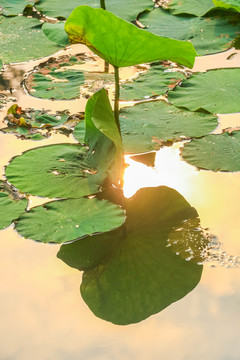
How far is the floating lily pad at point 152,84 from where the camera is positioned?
250 cm

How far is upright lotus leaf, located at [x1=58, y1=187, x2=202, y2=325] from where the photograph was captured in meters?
1.52

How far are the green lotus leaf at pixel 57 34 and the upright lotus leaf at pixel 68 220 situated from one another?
119 cm

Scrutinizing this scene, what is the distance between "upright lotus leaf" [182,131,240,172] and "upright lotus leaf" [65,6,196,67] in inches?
15.7

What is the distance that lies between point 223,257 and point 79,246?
422 millimetres

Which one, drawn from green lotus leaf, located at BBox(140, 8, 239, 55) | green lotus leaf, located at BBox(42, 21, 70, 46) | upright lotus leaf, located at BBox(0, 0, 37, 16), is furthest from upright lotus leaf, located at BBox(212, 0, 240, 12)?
upright lotus leaf, located at BBox(0, 0, 37, 16)

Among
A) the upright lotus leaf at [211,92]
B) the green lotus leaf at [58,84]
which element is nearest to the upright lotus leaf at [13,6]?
the green lotus leaf at [58,84]

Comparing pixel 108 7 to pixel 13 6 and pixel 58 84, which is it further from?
pixel 58 84

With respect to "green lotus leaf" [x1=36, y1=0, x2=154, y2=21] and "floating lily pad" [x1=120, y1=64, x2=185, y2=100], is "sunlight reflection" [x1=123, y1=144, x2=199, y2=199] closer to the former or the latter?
"floating lily pad" [x1=120, y1=64, x2=185, y2=100]

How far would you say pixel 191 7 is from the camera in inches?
127

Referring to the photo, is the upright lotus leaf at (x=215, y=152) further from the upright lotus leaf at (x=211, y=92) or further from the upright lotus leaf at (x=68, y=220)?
Answer: the upright lotus leaf at (x=68, y=220)

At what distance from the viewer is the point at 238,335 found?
Answer: 1.41 m

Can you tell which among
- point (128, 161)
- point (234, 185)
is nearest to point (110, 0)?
point (128, 161)

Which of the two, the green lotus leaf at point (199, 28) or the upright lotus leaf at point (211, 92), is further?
the green lotus leaf at point (199, 28)

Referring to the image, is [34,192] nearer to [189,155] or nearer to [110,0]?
[189,155]
